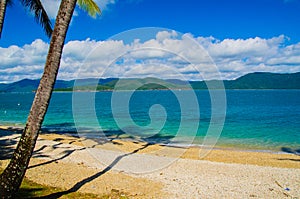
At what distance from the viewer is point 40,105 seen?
5.32 meters

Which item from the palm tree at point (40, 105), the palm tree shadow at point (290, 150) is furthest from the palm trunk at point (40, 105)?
the palm tree shadow at point (290, 150)

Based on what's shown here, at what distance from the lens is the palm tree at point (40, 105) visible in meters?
5.32

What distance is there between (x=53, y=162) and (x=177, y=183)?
228 inches

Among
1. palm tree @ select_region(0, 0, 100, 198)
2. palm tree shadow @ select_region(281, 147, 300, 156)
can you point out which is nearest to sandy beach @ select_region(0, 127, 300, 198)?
palm tree @ select_region(0, 0, 100, 198)

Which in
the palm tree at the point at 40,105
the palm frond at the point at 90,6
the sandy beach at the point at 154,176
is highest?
the palm frond at the point at 90,6

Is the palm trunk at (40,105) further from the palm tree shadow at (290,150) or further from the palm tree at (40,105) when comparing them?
the palm tree shadow at (290,150)

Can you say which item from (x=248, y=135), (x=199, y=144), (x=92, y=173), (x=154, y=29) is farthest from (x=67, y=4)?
(x=248, y=135)

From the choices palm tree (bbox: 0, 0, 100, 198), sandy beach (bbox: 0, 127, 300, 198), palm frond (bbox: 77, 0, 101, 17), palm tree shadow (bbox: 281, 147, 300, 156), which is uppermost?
palm frond (bbox: 77, 0, 101, 17)

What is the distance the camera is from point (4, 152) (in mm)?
13703

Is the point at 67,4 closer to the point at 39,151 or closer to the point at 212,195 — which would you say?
the point at 212,195

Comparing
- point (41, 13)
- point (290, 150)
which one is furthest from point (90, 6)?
point (290, 150)

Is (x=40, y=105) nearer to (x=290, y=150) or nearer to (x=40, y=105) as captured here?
(x=40, y=105)

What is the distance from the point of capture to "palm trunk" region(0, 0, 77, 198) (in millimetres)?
5324

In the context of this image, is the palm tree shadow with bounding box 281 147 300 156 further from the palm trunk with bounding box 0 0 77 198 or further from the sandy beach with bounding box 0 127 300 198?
the palm trunk with bounding box 0 0 77 198
